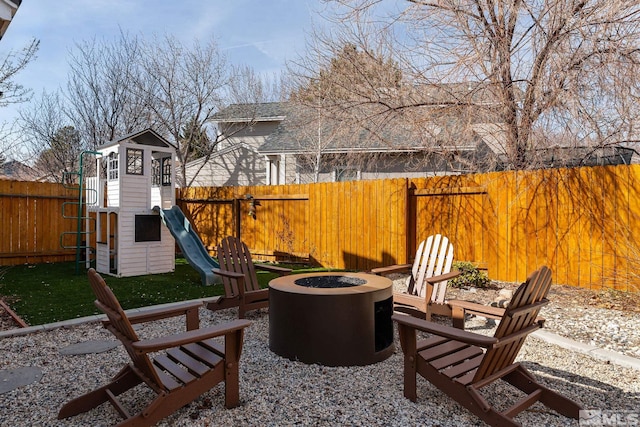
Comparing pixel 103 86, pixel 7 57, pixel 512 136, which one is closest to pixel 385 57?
pixel 512 136

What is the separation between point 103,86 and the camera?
50.4ft

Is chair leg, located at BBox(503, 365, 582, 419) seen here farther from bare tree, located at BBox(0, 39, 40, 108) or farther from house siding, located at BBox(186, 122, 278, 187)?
house siding, located at BBox(186, 122, 278, 187)

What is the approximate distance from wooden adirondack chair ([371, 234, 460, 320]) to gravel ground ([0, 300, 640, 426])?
0.65 meters

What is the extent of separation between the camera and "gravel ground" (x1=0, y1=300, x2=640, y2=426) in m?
2.53

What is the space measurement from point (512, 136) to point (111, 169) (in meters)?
7.42

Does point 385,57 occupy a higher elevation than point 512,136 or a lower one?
higher

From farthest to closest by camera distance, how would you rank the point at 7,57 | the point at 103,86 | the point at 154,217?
the point at 103,86
the point at 7,57
the point at 154,217

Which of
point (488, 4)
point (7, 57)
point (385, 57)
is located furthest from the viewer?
point (7, 57)

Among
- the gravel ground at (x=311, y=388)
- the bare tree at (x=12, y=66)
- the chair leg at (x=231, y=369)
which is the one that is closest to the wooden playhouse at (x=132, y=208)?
the bare tree at (x=12, y=66)

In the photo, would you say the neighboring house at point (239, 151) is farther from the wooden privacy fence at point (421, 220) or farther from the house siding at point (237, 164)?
the wooden privacy fence at point (421, 220)

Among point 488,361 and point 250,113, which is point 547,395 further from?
point 250,113

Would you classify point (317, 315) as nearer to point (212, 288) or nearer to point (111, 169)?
point (212, 288)

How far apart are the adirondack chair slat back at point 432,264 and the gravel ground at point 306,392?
1.17 meters

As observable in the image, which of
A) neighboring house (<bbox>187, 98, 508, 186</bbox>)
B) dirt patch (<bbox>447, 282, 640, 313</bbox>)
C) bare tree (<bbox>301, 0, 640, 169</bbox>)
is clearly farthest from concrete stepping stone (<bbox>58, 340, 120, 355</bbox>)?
neighboring house (<bbox>187, 98, 508, 186</bbox>)
